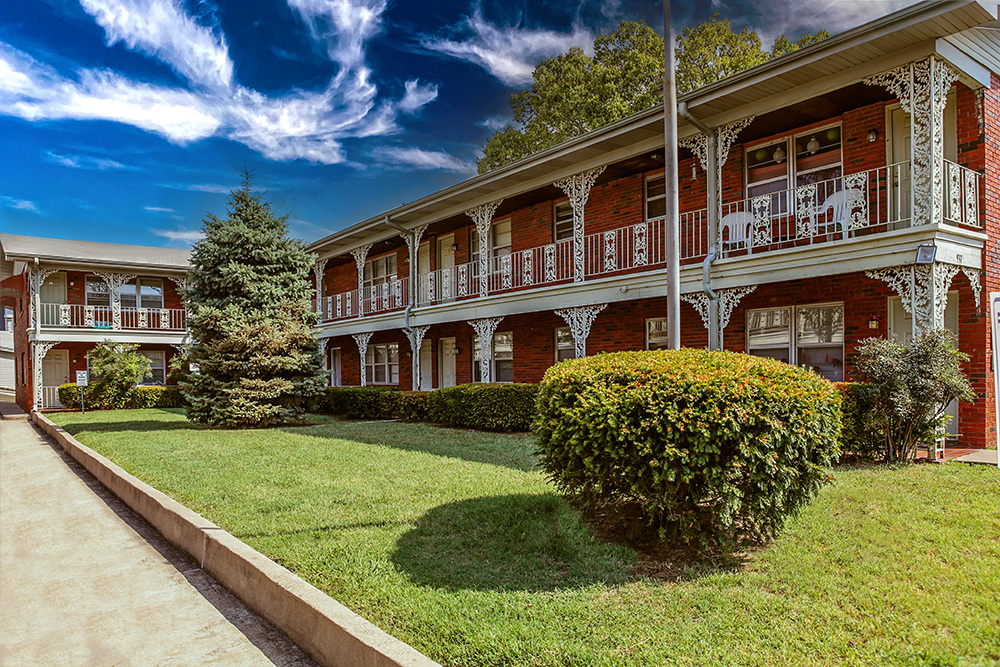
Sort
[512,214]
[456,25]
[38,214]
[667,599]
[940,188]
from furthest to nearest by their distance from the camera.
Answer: [38,214]
[456,25]
[512,214]
[940,188]
[667,599]

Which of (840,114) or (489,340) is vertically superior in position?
(840,114)

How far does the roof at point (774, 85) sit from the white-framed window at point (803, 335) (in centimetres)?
387

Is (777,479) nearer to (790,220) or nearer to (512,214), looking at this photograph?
(790,220)

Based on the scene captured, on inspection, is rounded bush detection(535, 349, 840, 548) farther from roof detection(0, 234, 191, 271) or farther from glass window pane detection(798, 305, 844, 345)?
roof detection(0, 234, 191, 271)

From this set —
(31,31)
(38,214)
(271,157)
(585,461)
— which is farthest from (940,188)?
(38,214)

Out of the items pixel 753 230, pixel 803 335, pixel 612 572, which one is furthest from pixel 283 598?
pixel 803 335

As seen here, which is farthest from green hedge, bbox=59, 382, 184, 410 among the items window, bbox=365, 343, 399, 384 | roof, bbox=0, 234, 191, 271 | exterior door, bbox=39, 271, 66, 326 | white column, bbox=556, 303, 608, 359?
white column, bbox=556, 303, 608, 359

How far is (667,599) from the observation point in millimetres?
3818

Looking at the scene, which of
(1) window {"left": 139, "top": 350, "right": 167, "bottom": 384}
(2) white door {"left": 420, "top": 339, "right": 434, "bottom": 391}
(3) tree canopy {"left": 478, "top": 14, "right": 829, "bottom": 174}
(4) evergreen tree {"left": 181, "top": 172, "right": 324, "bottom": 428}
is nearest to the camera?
(4) evergreen tree {"left": 181, "top": 172, "right": 324, "bottom": 428}

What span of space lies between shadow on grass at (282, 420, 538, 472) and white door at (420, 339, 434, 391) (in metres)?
6.68

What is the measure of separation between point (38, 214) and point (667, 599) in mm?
57616

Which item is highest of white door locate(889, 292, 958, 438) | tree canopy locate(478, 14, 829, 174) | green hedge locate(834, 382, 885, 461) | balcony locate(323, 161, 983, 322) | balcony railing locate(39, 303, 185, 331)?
tree canopy locate(478, 14, 829, 174)

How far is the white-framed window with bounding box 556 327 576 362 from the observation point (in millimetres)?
16953

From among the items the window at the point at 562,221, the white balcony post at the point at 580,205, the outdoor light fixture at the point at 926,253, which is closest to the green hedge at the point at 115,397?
the window at the point at 562,221
